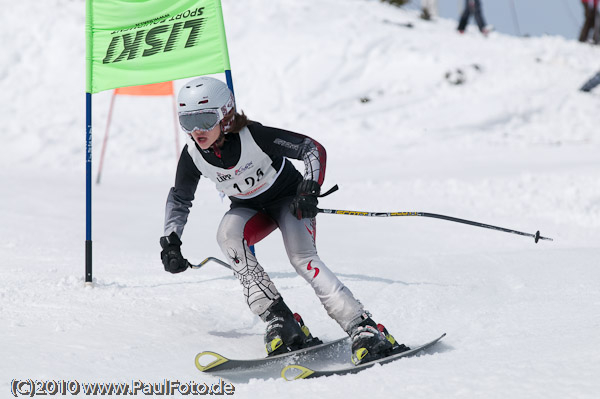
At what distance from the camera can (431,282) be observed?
5.53 metres

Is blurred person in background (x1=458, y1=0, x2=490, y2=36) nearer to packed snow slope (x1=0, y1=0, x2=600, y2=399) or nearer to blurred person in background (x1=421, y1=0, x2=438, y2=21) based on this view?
packed snow slope (x1=0, y1=0, x2=600, y2=399)

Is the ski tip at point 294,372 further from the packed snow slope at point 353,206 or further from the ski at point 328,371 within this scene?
the packed snow slope at point 353,206

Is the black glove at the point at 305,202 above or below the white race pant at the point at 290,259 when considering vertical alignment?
above

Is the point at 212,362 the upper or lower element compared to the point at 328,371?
lower

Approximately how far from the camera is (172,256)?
12.5ft

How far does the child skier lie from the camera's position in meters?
3.54

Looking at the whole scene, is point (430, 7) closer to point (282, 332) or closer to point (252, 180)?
point (252, 180)

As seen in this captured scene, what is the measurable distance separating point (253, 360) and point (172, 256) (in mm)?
816

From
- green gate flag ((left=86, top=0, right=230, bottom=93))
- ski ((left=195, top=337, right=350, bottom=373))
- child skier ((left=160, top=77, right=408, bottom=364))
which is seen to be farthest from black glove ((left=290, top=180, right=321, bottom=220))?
green gate flag ((left=86, top=0, right=230, bottom=93))

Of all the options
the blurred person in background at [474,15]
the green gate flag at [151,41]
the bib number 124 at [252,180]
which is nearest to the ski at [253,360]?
the bib number 124 at [252,180]

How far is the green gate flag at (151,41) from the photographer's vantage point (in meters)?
5.07

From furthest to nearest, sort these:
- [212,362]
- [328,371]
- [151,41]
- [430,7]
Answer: [430,7]
[151,41]
[212,362]
[328,371]

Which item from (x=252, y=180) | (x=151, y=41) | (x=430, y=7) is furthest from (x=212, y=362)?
(x=430, y=7)

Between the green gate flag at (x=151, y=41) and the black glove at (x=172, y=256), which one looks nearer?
the black glove at (x=172, y=256)
